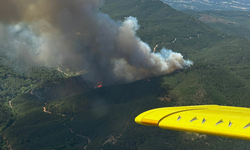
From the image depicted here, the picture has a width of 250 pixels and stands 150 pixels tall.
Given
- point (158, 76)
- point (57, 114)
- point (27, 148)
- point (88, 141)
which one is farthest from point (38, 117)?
point (158, 76)

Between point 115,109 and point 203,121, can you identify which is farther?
point 115,109

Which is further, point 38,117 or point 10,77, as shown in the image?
point 10,77

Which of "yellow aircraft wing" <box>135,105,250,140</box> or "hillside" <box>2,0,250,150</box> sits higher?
"yellow aircraft wing" <box>135,105,250,140</box>

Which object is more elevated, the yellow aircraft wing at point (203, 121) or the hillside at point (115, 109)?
the yellow aircraft wing at point (203, 121)

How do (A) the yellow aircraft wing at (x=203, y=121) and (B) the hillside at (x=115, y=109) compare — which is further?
(B) the hillside at (x=115, y=109)

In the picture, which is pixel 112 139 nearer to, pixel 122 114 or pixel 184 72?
pixel 122 114

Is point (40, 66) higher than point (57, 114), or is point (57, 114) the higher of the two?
point (40, 66)

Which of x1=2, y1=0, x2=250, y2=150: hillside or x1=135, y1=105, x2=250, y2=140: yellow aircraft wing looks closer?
x1=135, y1=105, x2=250, y2=140: yellow aircraft wing

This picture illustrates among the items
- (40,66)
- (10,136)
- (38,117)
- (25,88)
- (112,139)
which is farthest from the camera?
(40,66)
